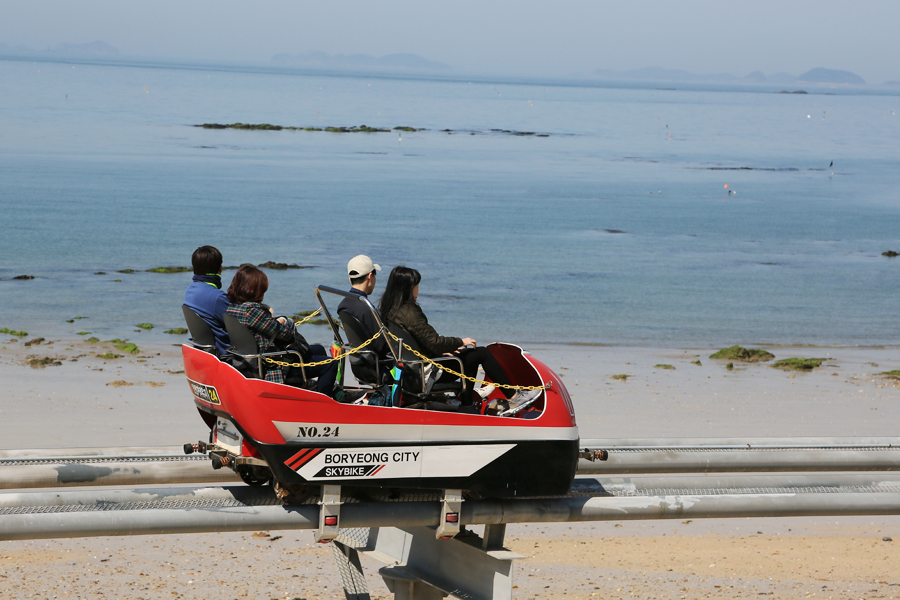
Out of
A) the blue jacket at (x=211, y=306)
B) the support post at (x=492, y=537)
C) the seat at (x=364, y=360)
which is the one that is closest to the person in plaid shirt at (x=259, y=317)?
the blue jacket at (x=211, y=306)

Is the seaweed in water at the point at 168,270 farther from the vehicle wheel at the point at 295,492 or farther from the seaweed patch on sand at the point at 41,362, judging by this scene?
the vehicle wheel at the point at 295,492

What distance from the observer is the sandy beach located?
9297mm

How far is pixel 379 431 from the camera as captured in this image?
19.1 feet

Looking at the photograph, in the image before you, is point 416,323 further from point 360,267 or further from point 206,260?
point 206,260

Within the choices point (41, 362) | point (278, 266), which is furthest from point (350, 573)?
point (278, 266)

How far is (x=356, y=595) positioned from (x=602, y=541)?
3596 millimetres

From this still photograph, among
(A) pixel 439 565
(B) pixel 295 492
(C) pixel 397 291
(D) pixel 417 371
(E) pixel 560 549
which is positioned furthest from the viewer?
(E) pixel 560 549

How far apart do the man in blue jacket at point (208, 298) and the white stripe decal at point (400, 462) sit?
1.32 meters

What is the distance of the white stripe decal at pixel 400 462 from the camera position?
579 centimetres

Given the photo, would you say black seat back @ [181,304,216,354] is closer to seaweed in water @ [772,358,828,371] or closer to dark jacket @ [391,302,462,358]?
dark jacket @ [391,302,462,358]

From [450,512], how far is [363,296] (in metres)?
1.58

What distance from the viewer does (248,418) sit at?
5770 mm

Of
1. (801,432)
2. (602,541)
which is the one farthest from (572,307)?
(602,541)

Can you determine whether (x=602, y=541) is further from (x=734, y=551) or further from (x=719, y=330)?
(x=719, y=330)
